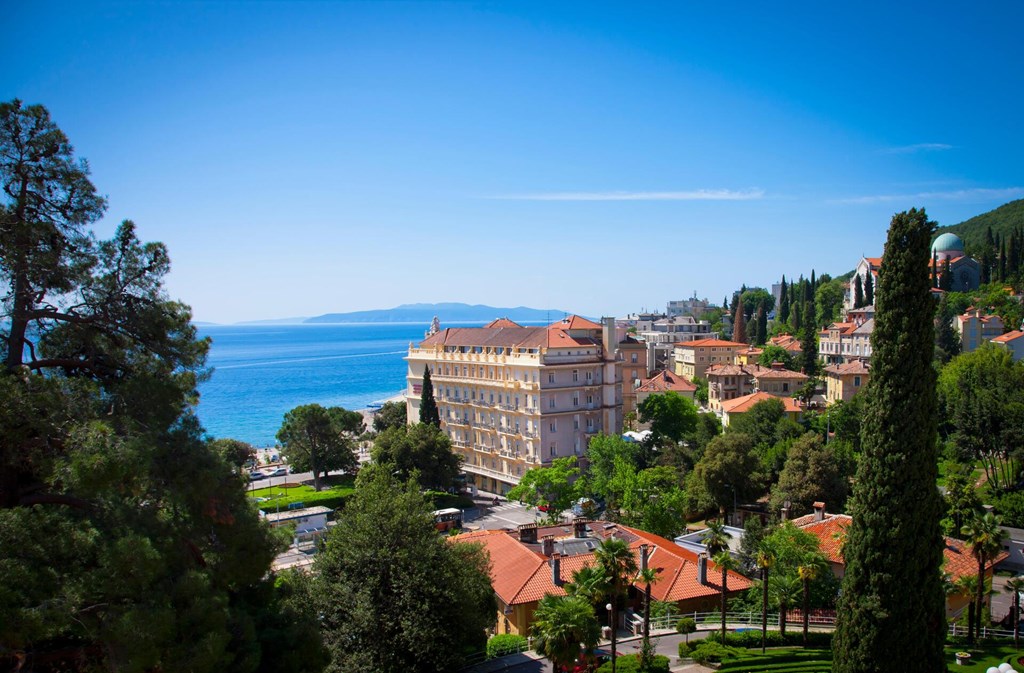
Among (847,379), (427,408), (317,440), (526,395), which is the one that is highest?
(526,395)

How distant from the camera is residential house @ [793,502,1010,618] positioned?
28.5 m

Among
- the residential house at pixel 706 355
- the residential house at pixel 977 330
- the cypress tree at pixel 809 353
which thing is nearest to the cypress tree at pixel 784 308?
the residential house at pixel 706 355

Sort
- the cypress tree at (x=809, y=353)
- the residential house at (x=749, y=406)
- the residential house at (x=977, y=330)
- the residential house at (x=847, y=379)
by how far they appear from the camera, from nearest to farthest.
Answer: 1. the residential house at (x=749, y=406)
2. the residential house at (x=847, y=379)
3. the residential house at (x=977, y=330)
4. the cypress tree at (x=809, y=353)

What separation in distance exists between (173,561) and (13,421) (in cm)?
326

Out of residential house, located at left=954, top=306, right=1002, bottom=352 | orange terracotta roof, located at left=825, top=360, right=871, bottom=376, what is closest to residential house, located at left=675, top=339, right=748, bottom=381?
orange terracotta roof, located at left=825, top=360, right=871, bottom=376

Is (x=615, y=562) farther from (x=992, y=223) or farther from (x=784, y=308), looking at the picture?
(x=992, y=223)

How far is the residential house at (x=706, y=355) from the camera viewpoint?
10106cm

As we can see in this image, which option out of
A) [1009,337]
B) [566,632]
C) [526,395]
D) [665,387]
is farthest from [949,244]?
[566,632]

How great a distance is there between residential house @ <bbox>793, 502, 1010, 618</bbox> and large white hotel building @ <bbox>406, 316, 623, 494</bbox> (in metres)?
22.7

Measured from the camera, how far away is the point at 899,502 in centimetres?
1719

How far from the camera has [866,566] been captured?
17.6 m

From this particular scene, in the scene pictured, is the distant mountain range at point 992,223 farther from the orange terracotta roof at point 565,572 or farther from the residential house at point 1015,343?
the orange terracotta roof at point 565,572

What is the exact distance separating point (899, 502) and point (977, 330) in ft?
238

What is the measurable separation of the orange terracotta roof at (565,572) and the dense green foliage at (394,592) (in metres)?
4.80
